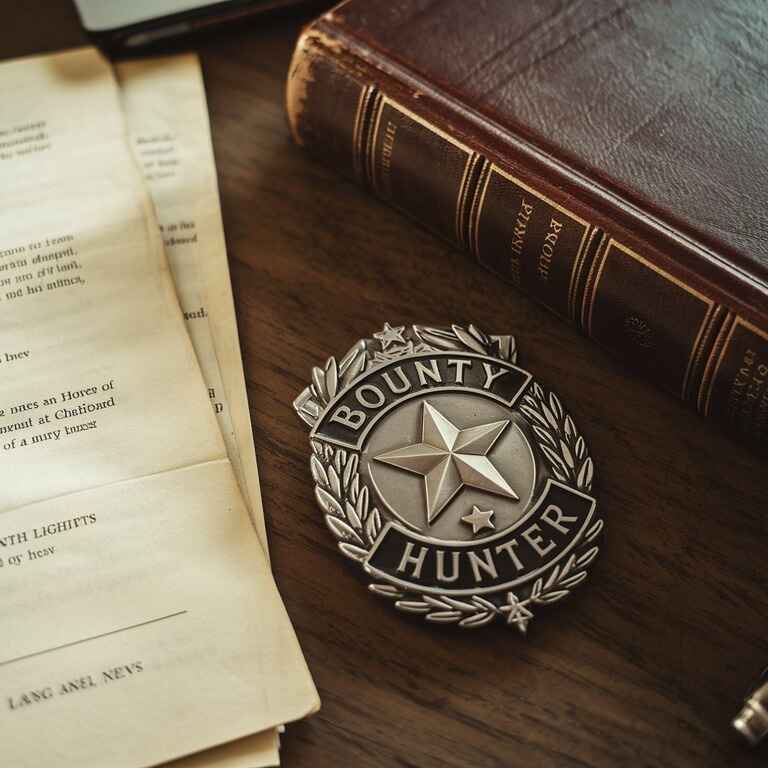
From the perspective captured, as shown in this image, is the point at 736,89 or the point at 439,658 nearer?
the point at 439,658

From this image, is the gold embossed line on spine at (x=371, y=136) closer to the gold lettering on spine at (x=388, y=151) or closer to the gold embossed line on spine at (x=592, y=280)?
the gold lettering on spine at (x=388, y=151)

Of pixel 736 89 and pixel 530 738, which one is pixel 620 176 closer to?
pixel 736 89

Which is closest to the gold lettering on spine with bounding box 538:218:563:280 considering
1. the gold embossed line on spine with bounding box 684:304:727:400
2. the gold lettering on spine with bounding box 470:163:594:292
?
the gold lettering on spine with bounding box 470:163:594:292

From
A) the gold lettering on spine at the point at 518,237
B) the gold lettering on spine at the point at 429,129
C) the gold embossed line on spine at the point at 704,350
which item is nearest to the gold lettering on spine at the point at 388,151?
the gold lettering on spine at the point at 429,129

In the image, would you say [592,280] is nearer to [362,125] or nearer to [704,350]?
[704,350]

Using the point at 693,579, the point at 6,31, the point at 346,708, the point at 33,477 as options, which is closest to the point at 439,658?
the point at 346,708
